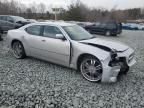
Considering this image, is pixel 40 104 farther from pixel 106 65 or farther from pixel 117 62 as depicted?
pixel 117 62

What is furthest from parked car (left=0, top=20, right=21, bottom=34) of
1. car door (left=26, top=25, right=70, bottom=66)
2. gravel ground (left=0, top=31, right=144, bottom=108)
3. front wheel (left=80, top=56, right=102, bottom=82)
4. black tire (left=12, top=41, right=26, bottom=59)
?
front wheel (left=80, top=56, right=102, bottom=82)

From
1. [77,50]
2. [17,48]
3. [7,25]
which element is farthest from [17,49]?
[7,25]

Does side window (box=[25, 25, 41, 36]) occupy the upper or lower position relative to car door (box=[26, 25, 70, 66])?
upper

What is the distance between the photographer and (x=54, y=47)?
14.4 feet

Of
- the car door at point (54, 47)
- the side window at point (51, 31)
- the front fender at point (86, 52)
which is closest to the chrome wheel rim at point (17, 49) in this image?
the car door at point (54, 47)

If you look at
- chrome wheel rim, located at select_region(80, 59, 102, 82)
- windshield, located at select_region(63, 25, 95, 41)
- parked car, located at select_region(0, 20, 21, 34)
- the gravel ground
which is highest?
parked car, located at select_region(0, 20, 21, 34)

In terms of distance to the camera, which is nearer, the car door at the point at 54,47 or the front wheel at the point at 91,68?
the front wheel at the point at 91,68

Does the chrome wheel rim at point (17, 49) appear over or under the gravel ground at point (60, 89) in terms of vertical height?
over

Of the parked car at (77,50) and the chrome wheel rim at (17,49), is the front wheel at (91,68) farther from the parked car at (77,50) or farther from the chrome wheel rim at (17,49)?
the chrome wheel rim at (17,49)

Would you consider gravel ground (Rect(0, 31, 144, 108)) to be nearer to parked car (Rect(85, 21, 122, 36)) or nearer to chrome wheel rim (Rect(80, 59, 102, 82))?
chrome wheel rim (Rect(80, 59, 102, 82))

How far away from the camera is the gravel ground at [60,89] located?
2932 mm

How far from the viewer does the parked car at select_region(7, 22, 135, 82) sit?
358cm

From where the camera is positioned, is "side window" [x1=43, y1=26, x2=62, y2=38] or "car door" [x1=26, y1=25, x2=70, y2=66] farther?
"side window" [x1=43, y1=26, x2=62, y2=38]

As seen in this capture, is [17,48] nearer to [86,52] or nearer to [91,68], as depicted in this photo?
[86,52]
